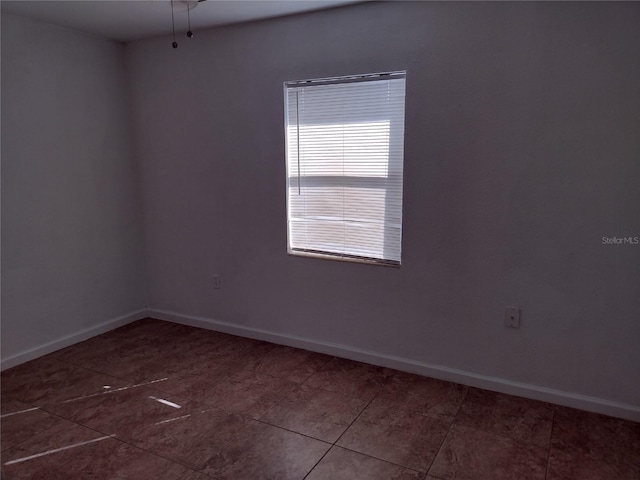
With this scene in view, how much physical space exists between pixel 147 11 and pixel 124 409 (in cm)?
253

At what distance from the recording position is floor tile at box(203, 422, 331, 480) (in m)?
2.02

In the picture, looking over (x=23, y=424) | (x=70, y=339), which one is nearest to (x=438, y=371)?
(x=23, y=424)

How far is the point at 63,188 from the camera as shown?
10.9 ft

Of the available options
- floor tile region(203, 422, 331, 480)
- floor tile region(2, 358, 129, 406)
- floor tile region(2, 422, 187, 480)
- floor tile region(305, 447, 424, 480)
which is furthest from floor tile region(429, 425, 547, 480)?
floor tile region(2, 358, 129, 406)

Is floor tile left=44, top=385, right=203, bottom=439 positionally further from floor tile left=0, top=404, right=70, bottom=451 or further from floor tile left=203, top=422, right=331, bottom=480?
floor tile left=203, top=422, right=331, bottom=480

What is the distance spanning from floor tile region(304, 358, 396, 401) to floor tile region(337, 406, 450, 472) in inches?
8.4

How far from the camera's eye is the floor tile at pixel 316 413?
2346 millimetres

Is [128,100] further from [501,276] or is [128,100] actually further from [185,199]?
[501,276]

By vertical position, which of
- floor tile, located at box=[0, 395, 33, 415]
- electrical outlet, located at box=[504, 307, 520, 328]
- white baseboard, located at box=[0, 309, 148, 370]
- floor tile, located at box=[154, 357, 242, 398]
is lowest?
floor tile, located at box=[0, 395, 33, 415]

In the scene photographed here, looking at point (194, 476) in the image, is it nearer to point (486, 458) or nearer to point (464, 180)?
point (486, 458)

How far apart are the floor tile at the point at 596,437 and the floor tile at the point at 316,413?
106 centimetres

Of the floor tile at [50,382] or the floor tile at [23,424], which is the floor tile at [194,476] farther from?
the floor tile at [50,382]

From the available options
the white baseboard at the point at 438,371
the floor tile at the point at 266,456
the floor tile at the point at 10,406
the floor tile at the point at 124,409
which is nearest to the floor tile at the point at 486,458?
the white baseboard at the point at 438,371

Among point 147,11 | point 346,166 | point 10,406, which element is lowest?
point 10,406
